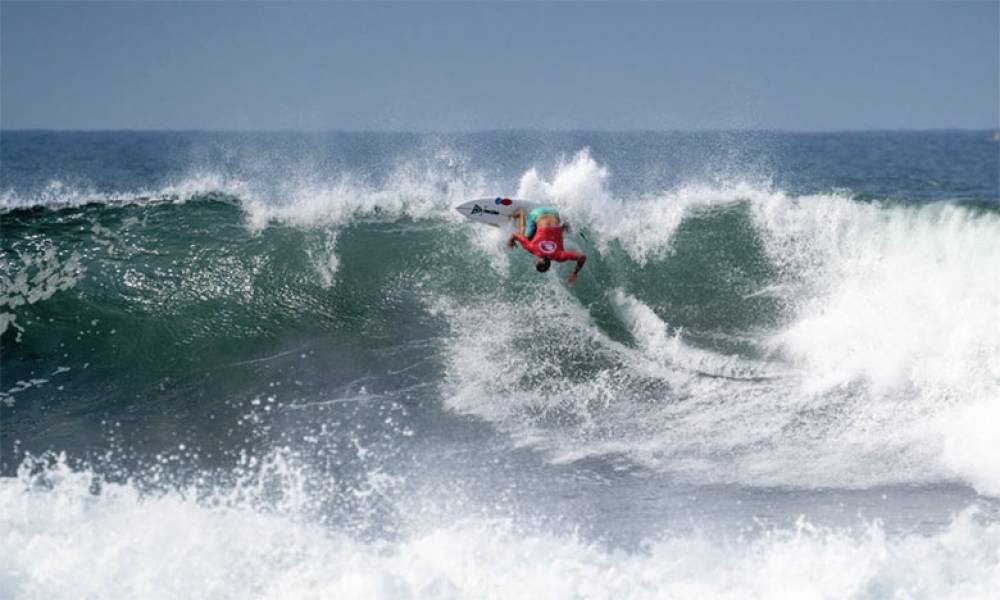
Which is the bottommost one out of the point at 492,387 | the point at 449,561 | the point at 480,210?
the point at 449,561

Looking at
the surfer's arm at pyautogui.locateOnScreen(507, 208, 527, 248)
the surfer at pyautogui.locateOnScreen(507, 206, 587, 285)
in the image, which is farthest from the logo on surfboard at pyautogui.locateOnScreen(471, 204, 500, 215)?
the surfer at pyautogui.locateOnScreen(507, 206, 587, 285)

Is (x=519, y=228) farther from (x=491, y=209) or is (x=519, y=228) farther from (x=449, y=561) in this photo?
(x=449, y=561)

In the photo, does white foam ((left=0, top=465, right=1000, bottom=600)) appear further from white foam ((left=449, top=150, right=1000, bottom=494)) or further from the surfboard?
the surfboard

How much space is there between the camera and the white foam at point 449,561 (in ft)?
20.3

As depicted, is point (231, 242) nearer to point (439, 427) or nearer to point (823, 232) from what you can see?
point (439, 427)

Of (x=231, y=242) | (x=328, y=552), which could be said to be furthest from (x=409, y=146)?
(x=328, y=552)

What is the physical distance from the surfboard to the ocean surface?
1.12 feet

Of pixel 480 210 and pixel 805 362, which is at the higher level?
pixel 480 210

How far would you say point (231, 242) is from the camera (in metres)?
12.7

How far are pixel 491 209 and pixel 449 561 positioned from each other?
20.6 ft

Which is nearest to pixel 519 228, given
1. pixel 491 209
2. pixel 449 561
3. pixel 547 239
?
pixel 491 209

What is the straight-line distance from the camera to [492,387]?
9656 mm

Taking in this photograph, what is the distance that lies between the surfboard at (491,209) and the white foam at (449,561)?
5358mm

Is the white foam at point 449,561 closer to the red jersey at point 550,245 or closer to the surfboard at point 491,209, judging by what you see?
the red jersey at point 550,245
